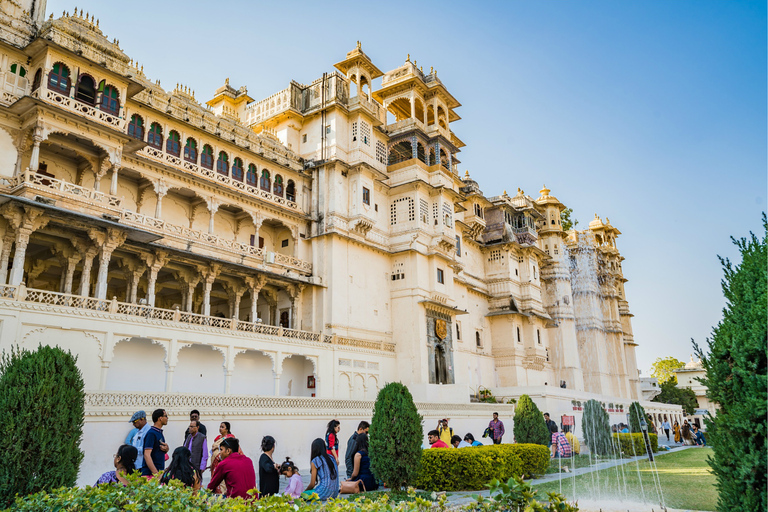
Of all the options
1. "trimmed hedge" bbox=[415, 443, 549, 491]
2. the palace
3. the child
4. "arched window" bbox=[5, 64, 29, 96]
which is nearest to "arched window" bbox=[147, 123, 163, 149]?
the palace

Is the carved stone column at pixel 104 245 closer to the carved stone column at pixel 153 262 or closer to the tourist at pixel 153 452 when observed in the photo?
the carved stone column at pixel 153 262

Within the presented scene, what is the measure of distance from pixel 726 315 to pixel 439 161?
1198 inches

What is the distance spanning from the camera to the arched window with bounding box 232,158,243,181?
93.7ft

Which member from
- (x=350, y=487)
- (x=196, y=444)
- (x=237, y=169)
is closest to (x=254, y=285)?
(x=237, y=169)

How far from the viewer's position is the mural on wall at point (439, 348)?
3294 centimetres

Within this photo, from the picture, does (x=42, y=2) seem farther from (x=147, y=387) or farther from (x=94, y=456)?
(x=94, y=456)

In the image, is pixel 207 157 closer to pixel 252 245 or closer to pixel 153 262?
pixel 252 245

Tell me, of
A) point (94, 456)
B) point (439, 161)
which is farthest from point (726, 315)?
point (439, 161)

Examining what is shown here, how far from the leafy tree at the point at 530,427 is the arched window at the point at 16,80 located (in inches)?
855

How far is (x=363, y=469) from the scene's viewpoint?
11.6 m

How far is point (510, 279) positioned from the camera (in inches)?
1780

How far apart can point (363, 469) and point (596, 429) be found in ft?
60.7

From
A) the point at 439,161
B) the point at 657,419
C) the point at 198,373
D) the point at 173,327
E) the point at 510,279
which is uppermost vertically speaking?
the point at 439,161

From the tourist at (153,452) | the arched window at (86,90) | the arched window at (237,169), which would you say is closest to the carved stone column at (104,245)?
the arched window at (86,90)
